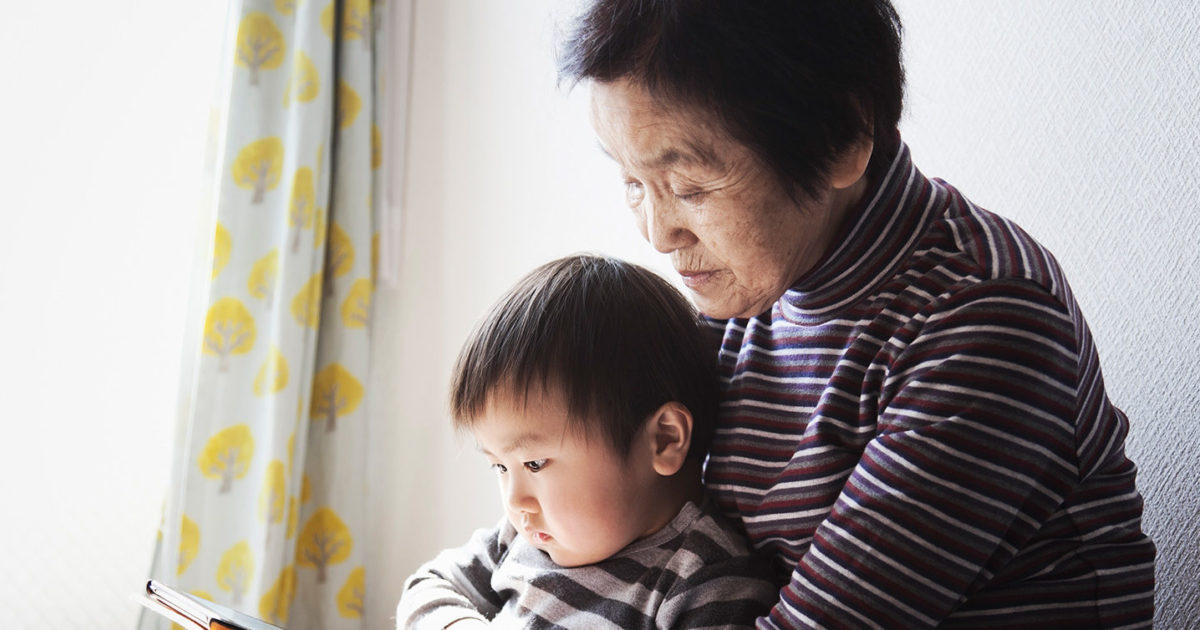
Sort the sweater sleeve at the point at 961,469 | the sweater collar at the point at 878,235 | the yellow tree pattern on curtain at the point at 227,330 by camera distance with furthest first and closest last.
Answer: the yellow tree pattern on curtain at the point at 227,330
the sweater collar at the point at 878,235
the sweater sleeve at the point at 961,469

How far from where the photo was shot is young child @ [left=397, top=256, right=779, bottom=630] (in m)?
1.03

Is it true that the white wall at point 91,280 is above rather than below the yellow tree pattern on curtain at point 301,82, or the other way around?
below

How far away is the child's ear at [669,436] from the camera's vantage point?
1.04 metres

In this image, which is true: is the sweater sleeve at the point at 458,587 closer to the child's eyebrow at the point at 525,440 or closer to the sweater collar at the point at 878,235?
the child's eyebrow at the point at 525,440

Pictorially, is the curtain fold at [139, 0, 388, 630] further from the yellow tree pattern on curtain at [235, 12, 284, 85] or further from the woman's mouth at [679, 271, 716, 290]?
the woman's mouth at [679, 271, 716, 290]

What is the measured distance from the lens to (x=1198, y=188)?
1.02 m

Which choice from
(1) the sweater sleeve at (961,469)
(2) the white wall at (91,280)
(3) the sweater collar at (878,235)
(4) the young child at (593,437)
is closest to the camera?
(1) the sweater sleeve at (961,469)

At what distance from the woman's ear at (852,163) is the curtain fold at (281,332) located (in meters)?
1.45

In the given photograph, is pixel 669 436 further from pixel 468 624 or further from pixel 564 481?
pixel 468 624

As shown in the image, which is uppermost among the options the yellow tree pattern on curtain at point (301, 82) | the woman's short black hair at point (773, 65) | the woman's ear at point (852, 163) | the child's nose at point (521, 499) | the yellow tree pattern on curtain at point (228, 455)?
the yellow tree pattern on curtain at point (301, 82)

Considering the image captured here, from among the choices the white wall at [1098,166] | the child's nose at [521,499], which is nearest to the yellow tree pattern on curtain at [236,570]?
the white wall at [1098,166]

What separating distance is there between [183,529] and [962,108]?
1593 mm

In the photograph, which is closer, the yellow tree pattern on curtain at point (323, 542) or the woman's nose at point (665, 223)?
the woman's nose at point (665, 223)

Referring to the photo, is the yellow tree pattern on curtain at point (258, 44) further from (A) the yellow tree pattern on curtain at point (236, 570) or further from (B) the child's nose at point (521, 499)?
(B) the child's nose at point (521, 499)
